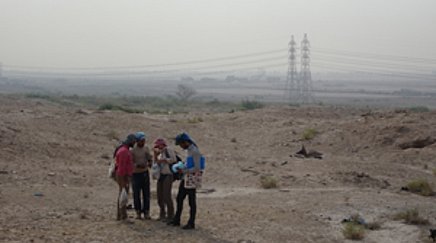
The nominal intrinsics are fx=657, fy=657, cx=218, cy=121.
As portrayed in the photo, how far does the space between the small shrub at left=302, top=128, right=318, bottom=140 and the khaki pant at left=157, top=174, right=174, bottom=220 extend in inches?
735

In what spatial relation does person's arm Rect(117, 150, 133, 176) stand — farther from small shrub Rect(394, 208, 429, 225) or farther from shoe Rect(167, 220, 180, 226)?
small shrub Rect(394, 208, 429, 225)

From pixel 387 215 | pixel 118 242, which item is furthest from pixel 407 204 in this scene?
pixel 118 242

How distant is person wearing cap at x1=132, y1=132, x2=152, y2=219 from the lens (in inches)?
480

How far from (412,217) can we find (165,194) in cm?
574

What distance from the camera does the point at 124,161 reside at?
11.8m

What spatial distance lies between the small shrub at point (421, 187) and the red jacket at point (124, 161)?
33.7ft

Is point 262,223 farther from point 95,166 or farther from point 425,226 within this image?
point 95,166

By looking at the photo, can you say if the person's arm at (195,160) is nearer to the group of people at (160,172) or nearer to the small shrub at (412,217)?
the group of people at (160,172)

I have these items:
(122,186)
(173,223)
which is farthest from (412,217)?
(122,186)

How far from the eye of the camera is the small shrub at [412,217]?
14.4 m

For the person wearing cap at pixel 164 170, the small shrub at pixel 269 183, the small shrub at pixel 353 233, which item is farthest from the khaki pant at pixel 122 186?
the small shrub at pixel 269 183

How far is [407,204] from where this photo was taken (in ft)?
54.8

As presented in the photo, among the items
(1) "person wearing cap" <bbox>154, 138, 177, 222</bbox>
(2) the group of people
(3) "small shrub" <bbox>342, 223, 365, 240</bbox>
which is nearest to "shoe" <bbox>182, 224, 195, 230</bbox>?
(2) the group of people

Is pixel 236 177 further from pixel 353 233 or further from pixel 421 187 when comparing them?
pixel 353 233
